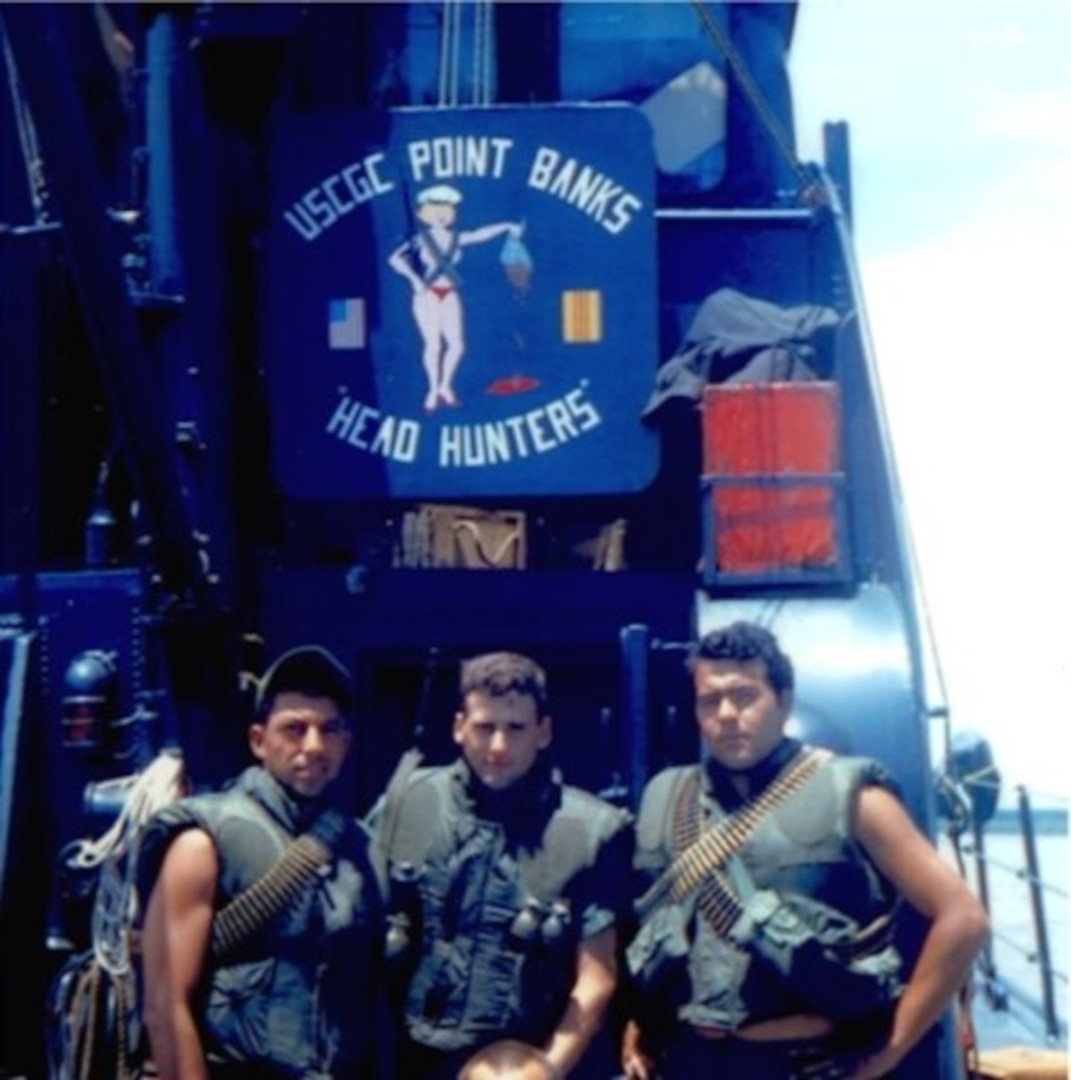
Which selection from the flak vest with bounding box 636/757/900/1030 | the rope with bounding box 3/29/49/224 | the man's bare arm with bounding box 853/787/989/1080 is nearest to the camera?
the man's bare arm with bounding box 853/787/989/1080

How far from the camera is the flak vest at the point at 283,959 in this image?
4.23 metres

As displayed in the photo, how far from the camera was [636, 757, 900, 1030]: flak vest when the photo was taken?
429cm

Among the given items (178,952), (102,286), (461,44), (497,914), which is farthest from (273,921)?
(461,44)

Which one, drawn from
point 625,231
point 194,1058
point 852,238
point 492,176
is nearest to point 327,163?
point 492,176

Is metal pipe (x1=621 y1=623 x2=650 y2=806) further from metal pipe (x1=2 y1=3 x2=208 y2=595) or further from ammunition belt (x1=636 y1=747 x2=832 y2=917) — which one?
metal pipe (x1=2 y1=3 x2=208 y2=595)

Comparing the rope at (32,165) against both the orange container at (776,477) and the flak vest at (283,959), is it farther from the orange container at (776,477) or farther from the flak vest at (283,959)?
the flak vest at (283,959)

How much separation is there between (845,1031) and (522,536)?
2778 mm

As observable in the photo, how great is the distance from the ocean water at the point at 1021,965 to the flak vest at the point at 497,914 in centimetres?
114

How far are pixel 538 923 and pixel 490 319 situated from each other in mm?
2867

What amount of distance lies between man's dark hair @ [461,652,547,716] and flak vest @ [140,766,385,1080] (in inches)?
19.6

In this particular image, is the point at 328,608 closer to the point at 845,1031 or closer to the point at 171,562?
the point at 171,562

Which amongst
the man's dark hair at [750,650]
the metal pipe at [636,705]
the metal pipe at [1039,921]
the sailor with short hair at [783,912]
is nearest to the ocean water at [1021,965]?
the metal pipe at [1039,921]

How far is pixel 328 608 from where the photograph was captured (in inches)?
255

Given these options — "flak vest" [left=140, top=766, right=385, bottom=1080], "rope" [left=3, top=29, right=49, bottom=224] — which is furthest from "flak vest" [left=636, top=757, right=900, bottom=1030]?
"rope" [left=3, top=29, right=49, bottom=224]
